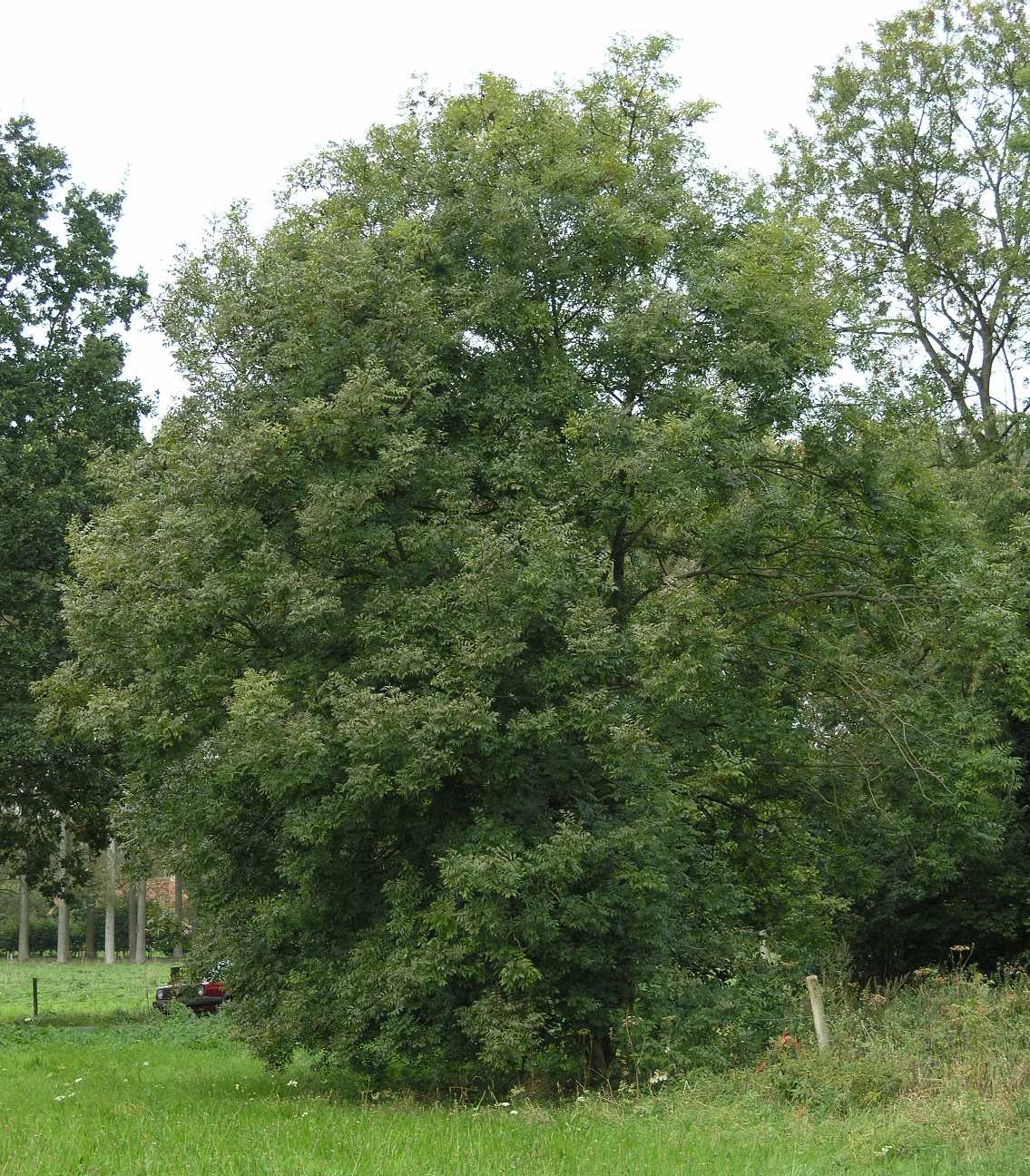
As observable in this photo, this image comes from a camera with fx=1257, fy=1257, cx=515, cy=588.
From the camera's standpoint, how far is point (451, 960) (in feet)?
40.4

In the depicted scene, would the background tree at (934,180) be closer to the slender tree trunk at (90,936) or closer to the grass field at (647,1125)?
the grass field at (647,1125)

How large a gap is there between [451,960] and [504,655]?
9.98 feet

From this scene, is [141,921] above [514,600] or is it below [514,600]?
below

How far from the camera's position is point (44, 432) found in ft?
81.4

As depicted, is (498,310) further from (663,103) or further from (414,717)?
(414,717)

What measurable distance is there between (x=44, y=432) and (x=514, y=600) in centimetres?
1549

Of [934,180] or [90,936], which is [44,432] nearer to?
[934,180]

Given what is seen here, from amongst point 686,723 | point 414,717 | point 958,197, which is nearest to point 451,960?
point 414,717

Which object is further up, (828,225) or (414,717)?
(828,225)

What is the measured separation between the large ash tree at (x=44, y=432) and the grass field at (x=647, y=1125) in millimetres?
10966

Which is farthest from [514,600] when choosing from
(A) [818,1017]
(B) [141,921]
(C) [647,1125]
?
(B) [141,921]

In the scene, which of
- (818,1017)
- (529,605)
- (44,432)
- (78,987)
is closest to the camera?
(818,1017)

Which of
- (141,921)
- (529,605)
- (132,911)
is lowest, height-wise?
(141,921)

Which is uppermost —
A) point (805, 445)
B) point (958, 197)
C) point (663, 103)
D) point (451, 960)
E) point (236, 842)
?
point (958, 197)
